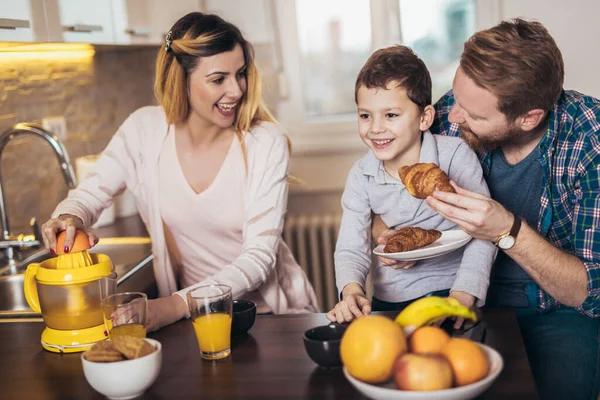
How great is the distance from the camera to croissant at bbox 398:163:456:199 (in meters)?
1.64

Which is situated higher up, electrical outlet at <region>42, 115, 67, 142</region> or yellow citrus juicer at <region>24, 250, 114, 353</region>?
electrical outlet at <region>42, 115, 67, 142</region>

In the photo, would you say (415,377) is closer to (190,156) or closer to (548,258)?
Result: (548,258)

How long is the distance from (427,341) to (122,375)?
1.66ft

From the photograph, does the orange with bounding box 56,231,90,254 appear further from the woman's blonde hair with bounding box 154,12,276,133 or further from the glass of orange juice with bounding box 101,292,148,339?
the woman's blonde hair with bounding box 154,12,276,133

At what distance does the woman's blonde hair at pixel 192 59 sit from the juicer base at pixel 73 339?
0.87 m

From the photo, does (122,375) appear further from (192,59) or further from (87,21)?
(87,21)

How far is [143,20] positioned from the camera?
9.57ft

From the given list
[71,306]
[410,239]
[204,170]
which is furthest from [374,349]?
[204,170]

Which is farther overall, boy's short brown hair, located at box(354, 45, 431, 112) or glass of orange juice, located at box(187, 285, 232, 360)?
boy's short brown hair, located at box(354, 45, 431, 112)

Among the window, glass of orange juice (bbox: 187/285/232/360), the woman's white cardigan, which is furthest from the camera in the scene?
the window

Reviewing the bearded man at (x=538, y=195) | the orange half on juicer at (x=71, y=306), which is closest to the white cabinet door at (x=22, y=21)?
the orange half on juicer at (x=71, y=306)

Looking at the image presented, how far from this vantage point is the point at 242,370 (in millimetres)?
1357

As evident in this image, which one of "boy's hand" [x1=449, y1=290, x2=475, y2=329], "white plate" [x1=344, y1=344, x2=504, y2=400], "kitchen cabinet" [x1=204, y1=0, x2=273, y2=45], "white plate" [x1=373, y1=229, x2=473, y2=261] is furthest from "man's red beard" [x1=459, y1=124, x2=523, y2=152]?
"kitchen cabinet" [x1=204, y1=0, x2=273, y2=45]

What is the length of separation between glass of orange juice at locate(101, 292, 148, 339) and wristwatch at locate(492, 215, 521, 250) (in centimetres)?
79
